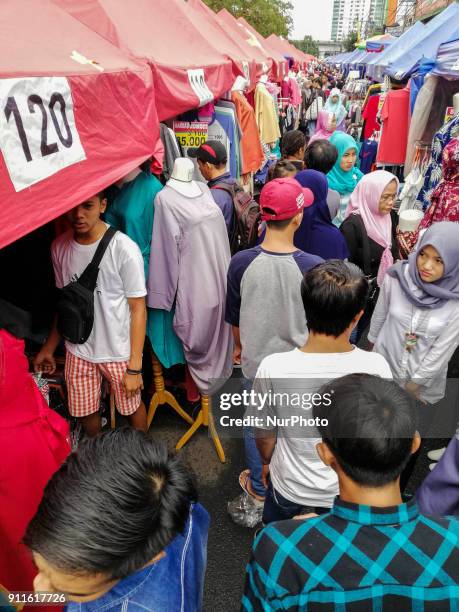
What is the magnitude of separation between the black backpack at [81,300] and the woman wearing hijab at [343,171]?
8.91ft

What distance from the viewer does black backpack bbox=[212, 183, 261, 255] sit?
11.1 feet

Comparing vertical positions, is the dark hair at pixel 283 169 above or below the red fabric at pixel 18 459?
above

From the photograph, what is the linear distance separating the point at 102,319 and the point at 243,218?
5.24 ft

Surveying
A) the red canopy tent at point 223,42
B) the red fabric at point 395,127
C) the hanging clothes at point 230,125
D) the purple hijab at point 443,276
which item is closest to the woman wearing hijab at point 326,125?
the red fabric at point 395,127

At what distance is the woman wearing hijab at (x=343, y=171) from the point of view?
4242mm

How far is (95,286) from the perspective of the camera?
220 centimetres

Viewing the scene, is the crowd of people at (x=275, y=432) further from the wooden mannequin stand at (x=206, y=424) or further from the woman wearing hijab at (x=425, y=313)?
the wooden mannequin stand at (x=206, y=424)

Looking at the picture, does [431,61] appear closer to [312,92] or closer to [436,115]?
[436,115]

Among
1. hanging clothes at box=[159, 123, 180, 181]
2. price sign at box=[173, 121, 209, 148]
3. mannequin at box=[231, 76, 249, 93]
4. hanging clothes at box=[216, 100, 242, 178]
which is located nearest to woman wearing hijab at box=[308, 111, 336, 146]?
mannequin at box=[231, 76, 249, 93]

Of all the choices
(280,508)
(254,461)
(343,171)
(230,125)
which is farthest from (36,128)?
(230,125)

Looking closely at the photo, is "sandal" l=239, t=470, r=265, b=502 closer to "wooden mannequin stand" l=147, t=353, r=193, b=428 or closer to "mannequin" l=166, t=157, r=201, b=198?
"wooden mannequin stand" l=147, t=353, r=193, b=428

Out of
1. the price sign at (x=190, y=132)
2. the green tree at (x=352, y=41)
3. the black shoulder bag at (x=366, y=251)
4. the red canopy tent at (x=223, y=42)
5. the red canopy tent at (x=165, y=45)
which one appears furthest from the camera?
the green tree at (x=352, y=41)

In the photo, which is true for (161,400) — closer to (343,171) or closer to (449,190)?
(343,171)

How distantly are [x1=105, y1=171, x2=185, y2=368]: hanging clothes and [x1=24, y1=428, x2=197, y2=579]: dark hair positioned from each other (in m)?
1.74
